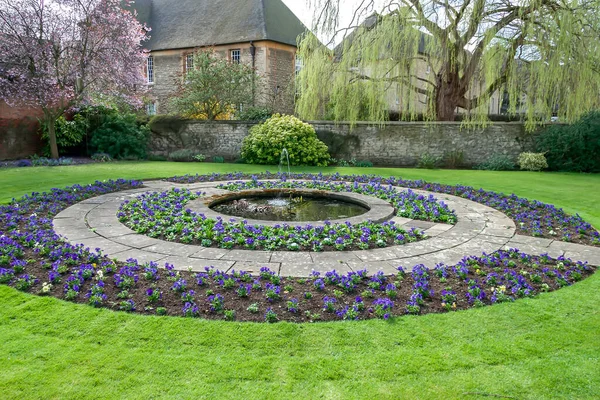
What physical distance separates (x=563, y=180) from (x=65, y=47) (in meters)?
16.3

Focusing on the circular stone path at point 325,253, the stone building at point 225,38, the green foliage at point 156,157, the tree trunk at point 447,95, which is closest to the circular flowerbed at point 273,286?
the circular stone path at point 325,253

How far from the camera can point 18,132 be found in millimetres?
14914

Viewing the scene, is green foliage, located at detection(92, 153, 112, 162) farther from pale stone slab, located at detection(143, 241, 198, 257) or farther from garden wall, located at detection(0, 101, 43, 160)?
pale stone slab, located at detection(143, 241, 198, 257)

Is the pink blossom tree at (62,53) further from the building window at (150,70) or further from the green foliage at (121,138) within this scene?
the building window at (150,70)

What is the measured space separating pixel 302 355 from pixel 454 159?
12971 mm

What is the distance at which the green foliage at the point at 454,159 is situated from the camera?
557 inches

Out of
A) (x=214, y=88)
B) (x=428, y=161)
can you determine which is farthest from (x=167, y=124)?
(x=428, y=161)

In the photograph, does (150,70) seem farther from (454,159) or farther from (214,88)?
(454,159)

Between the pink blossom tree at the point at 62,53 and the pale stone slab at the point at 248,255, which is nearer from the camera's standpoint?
the pale stone slab at the point at 248,255

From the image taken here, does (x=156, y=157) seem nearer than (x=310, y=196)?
No

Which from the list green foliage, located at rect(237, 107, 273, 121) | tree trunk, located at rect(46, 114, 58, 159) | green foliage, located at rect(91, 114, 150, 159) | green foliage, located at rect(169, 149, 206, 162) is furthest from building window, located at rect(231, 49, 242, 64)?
tree trunk, located at rect(46, 114, 58, 159)

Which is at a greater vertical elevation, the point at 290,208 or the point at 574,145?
the point at 574,145

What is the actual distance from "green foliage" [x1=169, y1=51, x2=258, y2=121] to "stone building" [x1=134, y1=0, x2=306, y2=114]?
2.98 m

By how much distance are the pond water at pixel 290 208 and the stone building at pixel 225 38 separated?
572 inches
